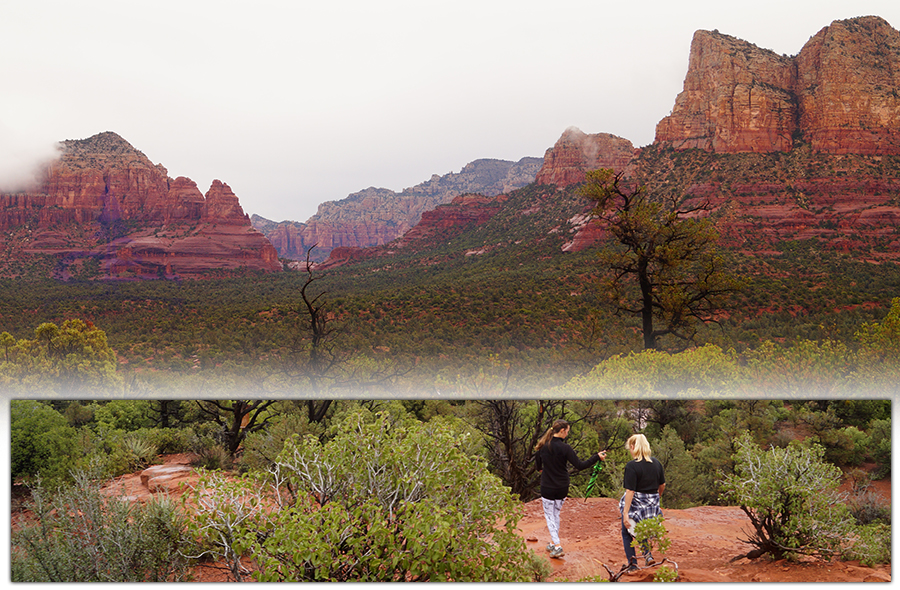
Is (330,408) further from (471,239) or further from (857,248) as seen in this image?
(471,239)

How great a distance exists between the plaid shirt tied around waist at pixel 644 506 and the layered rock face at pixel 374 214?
8.03 metres

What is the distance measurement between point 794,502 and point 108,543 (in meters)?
5.31

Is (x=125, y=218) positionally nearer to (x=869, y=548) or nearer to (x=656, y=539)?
(x=656, y=539)

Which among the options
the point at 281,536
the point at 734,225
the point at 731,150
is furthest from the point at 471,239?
the point at 281,536

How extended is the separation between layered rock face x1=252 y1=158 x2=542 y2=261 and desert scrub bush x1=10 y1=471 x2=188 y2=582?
21.8ft

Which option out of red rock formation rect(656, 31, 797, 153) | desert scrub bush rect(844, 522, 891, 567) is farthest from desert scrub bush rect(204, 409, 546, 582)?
red rock formation rect(656, 31, 797, 153)

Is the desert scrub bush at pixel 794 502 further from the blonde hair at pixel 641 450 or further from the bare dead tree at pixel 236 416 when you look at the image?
the bare dead tree at pixel 236 416

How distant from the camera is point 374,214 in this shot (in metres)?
28.8

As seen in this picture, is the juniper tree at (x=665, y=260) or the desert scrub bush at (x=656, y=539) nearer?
the desert scrub bush at (x=656, y=539)

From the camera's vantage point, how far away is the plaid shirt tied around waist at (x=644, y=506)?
3395 millimetres

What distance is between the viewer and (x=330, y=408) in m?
5.32

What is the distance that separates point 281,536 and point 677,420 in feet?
14.2

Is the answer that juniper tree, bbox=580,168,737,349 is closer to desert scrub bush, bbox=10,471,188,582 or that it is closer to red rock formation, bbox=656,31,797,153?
desert scrub bush, bbox=10,471,188,582

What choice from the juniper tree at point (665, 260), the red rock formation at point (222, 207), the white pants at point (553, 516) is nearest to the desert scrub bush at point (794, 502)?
the white pants at point (553, 516)
